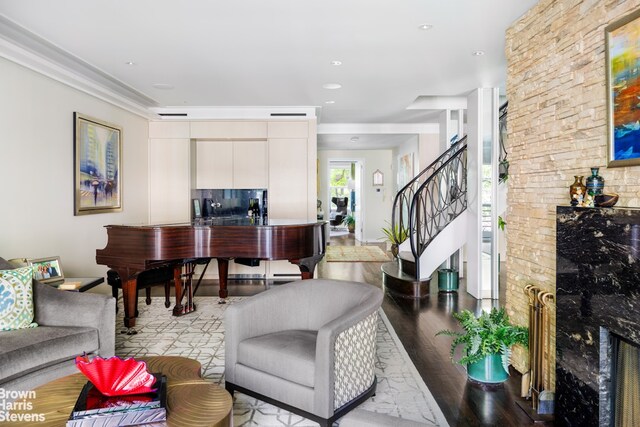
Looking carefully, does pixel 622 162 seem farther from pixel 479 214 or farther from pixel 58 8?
pixel 58 8

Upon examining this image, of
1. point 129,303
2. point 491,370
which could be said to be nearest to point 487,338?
point 491,370

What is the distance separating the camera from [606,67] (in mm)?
1993

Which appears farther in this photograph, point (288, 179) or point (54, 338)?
point (288, 179)

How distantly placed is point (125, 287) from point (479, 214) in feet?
13.2

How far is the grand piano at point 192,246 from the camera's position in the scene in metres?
3.68

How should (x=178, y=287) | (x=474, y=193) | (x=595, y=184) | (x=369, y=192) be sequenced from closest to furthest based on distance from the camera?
1. (x=595, y=184)
2. (x=178, y=287)
3. (x=474, y=193)
4. (x=369, y=192)

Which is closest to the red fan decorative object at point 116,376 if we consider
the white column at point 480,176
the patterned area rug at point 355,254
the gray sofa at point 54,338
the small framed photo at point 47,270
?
the gray sofa at point 54,338

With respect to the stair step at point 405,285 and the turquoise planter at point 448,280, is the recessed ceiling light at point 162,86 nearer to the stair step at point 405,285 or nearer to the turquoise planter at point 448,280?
the stair step at point 405,285

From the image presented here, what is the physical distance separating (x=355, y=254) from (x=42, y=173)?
20.4 ft

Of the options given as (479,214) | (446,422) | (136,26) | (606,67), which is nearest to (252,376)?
(446,422)

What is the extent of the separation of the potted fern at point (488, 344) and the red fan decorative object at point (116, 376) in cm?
192

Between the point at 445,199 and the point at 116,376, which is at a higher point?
the point at 445,199

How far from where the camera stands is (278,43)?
3.55 m

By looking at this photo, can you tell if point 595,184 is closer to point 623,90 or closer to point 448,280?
point 623,90
